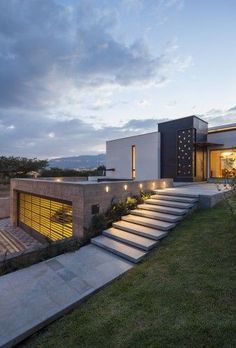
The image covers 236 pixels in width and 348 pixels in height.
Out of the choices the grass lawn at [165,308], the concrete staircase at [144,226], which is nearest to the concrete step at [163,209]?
the concrete staircase at [144,226]

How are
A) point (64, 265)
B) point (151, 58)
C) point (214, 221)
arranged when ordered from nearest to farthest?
point (64, 265) → point (214, 221) → point (151, 58)

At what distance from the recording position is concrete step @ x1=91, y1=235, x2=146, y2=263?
16.3 ft

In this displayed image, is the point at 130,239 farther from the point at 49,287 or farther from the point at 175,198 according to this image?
the point at 175,198

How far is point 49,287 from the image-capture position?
412 cm

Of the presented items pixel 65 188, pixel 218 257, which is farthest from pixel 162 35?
pixel 218 257

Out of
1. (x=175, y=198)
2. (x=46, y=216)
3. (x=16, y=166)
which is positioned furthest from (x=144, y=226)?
(x=16, y=166)

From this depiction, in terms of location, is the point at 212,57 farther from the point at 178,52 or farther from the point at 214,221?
the point at 214,221

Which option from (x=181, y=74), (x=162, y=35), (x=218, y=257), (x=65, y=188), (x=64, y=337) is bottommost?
(x=64, y=337)

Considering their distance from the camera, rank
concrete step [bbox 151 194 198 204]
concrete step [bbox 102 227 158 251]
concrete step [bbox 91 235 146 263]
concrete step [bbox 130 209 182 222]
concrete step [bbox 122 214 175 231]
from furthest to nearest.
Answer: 1. concrete step [bbox 151 194 198 204]
2. concrete step [bbox 130 209 182 222]
3. concrete step [bbox 122 214 175 231]
4. concrete step [bbox 102 227 158 251]
5. concrete step [bbox 91 235 146 263]

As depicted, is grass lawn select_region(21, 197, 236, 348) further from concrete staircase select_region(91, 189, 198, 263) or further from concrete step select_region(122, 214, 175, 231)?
concrete step select_region(122, 214, 175, 231)

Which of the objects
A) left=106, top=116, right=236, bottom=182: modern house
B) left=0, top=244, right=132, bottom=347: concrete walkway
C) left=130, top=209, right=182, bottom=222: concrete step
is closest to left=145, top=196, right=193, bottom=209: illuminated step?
left=130, top=209, right=182, bottom=222: concrete step

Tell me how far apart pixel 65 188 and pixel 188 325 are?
566 centimetres

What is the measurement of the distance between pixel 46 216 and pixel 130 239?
514 centimetres

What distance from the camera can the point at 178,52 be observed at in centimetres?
1054
